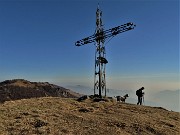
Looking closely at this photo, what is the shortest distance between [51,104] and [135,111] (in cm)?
815

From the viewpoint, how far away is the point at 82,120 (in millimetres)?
22766

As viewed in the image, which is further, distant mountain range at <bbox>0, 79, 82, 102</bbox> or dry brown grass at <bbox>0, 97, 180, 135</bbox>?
distant mountain range at <bbox>0, 79, 82, 102</bbox>

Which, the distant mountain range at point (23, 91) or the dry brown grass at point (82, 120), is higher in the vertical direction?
the distant mountain range at point (23, 91)

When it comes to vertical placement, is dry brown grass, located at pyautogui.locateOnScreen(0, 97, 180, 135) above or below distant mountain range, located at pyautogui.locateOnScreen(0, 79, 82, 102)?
below

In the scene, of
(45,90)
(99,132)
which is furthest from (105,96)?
(45,90)

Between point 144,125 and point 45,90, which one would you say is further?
point 45,90

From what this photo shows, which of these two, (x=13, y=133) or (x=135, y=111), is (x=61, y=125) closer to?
(x=13, y=133)

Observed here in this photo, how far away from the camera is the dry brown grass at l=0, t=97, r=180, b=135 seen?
20.4 metres

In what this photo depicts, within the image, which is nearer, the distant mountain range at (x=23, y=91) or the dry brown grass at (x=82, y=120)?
the dry brown grass at (x=82, y=120)

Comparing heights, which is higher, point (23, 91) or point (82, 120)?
point (23, 91)

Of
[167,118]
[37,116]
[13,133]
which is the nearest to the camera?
[13,133]

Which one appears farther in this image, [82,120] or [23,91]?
[23,91]

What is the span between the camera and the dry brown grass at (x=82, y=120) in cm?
2041

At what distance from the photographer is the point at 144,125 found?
22.4 meters
